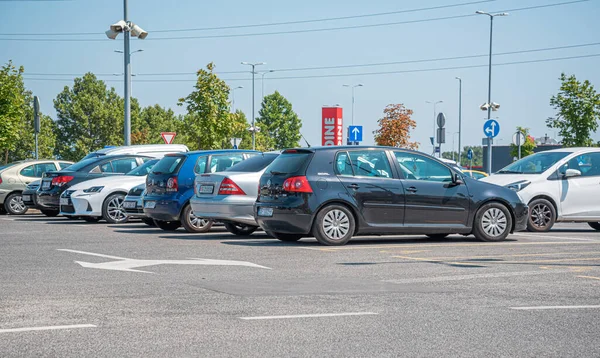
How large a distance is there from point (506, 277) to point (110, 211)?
12167 millimetres

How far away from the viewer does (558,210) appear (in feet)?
57.6

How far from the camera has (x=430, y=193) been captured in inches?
570

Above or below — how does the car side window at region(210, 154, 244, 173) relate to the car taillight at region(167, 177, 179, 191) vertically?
above

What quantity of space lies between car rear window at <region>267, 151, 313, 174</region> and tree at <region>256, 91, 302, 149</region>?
106 m

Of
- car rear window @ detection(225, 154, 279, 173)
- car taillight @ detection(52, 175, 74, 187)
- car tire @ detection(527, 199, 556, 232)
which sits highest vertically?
car rear window @ detection(225, 154, 279, 173)

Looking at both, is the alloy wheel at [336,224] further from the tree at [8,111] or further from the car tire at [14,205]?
the tree at [8,111]

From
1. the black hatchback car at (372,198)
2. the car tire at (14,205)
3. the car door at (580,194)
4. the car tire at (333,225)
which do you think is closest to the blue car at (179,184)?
the black hatchback car at (372,198)

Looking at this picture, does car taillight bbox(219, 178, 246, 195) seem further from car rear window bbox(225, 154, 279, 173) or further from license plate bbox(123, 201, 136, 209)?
license plate bbox(123, 201, 136, 209)

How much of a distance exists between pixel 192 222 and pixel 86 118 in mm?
97955

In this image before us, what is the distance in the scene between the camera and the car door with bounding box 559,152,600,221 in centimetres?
1756

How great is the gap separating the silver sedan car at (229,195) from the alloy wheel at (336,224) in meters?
1.75

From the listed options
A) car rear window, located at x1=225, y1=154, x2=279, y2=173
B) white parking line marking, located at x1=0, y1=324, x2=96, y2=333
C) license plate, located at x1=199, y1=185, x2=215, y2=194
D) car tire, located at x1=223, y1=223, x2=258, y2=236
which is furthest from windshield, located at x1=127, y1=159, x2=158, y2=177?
white parking line marking, located at x1=0, y1=324, x2=96, y2=333

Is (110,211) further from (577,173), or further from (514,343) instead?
(514,343)

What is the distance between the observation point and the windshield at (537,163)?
58.4 feet
